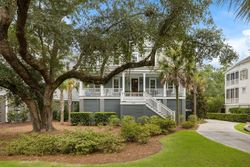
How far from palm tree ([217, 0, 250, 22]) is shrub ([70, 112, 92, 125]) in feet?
78.9

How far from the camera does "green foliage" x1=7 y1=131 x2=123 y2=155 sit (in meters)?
11.4

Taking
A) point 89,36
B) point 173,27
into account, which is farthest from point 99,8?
point 173,27

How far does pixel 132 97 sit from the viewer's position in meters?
28.5

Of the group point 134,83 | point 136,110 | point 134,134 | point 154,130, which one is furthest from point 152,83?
point 134,134

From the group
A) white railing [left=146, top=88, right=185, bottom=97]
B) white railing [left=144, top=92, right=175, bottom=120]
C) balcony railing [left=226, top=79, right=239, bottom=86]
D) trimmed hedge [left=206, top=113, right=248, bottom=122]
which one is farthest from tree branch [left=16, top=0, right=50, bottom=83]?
balcony railing [left=226, top=79, right=239, bottom=86]

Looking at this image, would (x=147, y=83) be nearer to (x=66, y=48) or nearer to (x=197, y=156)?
(x=66, y=48)

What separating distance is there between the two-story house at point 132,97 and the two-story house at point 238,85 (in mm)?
12512

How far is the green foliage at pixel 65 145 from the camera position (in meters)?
11.4

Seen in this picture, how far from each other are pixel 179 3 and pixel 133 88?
2216cm

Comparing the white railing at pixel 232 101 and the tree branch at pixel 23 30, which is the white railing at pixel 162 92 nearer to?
the white railing at pixel 232 101

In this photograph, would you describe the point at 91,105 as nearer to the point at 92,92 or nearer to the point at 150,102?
the point at 92,92

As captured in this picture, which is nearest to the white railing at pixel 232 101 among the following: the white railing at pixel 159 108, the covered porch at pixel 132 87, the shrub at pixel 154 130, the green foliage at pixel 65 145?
the covered porch at pixel 132 87

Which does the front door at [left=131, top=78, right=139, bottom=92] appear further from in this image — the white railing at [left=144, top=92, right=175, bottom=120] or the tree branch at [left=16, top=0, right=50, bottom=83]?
the tree branch at [left=16, top=0, right=50, bottom=83]

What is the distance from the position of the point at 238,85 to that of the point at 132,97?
19.8 metres
